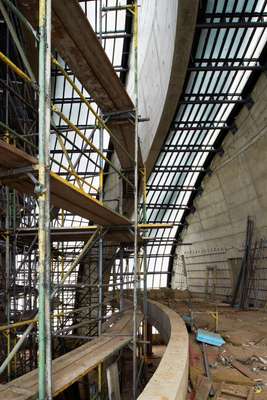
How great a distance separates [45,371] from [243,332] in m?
7.16

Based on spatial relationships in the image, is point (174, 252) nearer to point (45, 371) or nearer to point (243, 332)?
point (243, 332)

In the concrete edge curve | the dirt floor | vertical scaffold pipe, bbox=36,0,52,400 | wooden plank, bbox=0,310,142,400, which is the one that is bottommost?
the dirt floor

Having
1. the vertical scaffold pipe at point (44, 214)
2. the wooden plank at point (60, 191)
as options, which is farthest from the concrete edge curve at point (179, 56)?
the vertical scaffold pipe at point (44, 214)

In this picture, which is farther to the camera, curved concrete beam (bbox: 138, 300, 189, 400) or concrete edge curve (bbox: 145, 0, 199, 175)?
concrete edge curve (bbox: 145, 0, 199, 175)

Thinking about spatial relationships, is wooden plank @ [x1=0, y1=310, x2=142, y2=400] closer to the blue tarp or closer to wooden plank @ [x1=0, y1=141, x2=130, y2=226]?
the blue tarp

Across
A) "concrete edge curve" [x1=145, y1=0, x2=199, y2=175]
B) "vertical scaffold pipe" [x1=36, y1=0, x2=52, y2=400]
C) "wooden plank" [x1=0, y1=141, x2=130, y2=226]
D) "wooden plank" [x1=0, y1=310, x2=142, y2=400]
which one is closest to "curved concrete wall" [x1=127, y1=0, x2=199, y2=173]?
"concrete edge curve" [x1=145, y1=0, x2=199, y2=175]

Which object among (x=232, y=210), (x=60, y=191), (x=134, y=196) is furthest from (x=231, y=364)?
(x=232, y=210)

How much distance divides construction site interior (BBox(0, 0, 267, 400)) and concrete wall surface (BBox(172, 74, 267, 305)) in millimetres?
104

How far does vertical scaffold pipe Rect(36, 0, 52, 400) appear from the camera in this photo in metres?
3.54

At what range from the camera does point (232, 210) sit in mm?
20812

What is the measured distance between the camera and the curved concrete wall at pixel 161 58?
10420mm

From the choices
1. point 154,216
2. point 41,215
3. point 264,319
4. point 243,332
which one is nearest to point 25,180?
point 41,215

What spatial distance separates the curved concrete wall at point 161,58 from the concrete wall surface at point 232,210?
5.03m

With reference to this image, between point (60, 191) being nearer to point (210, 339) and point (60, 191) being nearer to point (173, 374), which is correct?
point (173, 374)
